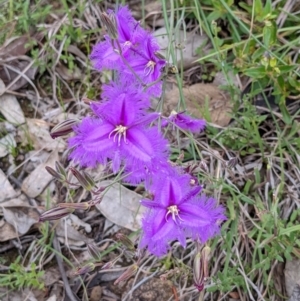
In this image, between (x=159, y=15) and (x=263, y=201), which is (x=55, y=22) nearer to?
(x=159, y=15)

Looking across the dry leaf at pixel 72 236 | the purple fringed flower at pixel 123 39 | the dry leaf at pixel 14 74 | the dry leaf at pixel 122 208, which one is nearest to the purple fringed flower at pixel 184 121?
the purple fringed flower at pixel 123 39

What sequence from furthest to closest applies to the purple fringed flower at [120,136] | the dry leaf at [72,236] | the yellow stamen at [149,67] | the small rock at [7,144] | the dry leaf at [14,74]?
the dry leaf at [14,74] → the small rock at [7,144] → the dry leaf at [72,236] → the yellow stamen at [149,67] → the purple fringed flower at [120,136]

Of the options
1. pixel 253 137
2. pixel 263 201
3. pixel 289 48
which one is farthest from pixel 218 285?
pixel 289 48

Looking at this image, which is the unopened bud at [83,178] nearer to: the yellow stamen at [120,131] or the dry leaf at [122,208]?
the yellow stamen at [120,131]

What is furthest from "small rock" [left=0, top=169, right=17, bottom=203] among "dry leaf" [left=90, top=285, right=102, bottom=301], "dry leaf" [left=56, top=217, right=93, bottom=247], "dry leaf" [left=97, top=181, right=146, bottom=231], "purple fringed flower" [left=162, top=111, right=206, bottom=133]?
"purple fringed flower" [left=162, top=111, right=206, bottom=133]

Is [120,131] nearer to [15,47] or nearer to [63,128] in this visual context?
[63,128]

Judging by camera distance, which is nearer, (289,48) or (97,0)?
(289,48)
